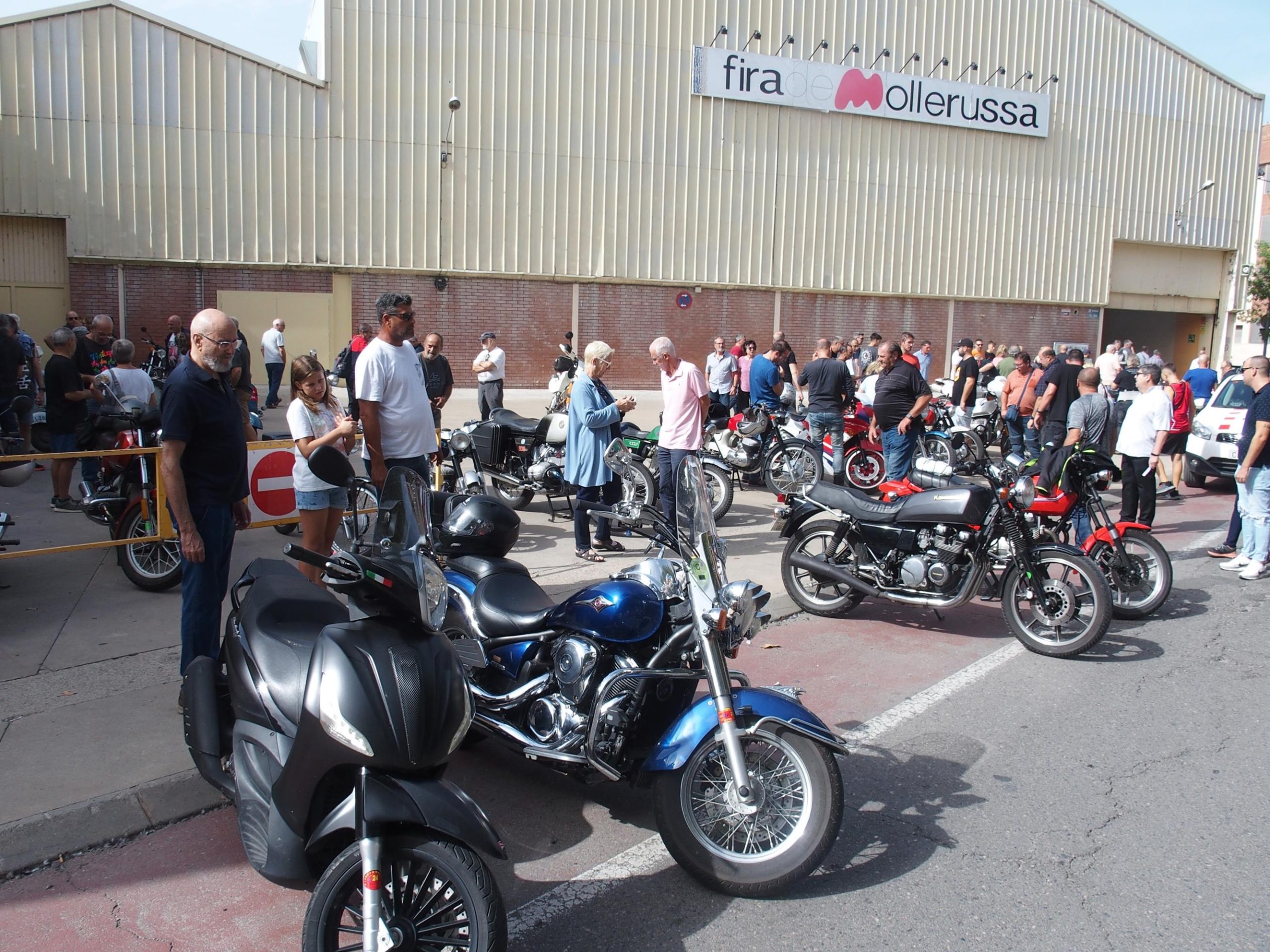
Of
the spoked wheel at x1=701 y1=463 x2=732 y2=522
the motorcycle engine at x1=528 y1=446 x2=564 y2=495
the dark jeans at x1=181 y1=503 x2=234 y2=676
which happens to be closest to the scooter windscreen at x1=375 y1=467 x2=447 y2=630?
the dark jeans at x1=181 y1=503 x2=234 y2=676

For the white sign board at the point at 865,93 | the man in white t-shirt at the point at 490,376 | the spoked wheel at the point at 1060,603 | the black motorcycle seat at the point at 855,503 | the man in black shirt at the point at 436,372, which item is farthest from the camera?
the white sign board at the point at 865,93

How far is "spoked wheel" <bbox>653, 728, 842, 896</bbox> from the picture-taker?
348 cm

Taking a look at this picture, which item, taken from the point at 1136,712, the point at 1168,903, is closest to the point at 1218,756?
the point at 1136,712

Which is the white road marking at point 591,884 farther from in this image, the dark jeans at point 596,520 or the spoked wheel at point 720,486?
the spoked wheel at point 720,486

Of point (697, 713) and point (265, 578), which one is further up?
point (265, 578)

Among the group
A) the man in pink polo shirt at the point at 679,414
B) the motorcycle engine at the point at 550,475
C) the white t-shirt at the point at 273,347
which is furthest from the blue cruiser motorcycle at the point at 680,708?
the white t-shirt at the point at 273,347

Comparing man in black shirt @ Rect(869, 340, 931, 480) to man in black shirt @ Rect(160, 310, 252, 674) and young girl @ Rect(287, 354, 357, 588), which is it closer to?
young girl @ Rect(287, 354, 357, 588)

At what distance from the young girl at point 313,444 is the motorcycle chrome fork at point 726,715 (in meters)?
3.27

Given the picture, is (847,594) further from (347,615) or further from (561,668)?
(347,615)

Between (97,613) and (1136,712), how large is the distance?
6.29 metres

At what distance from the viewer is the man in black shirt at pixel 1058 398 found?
10.6m

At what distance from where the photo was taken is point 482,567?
4594 millimetres

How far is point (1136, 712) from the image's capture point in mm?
5402

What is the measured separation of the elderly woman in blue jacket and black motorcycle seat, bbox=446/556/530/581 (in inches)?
123
